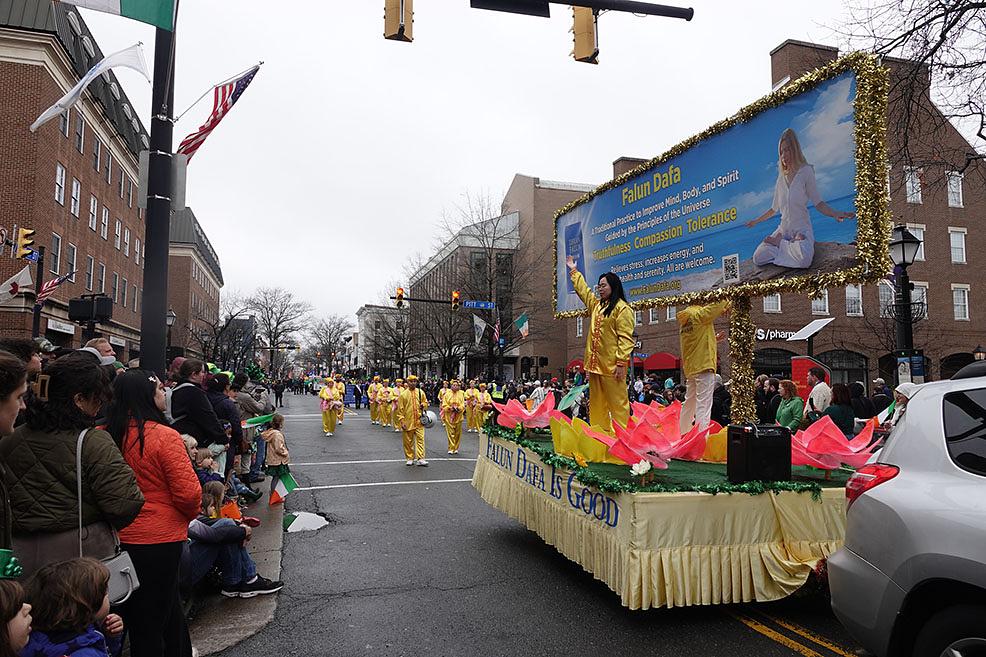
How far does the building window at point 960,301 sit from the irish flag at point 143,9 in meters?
36.8

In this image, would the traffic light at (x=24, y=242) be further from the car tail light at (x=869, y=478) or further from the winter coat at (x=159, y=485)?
the car tail light at (x=869, y=478)

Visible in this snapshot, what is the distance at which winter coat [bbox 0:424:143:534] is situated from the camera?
268 cm

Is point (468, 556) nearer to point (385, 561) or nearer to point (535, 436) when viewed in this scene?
point (385, 561)

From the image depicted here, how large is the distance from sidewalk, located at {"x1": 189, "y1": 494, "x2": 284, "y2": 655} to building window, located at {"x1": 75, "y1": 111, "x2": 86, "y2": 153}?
94.1 ft

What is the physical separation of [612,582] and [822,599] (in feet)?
5.97

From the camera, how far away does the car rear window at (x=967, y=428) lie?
276 centimetres

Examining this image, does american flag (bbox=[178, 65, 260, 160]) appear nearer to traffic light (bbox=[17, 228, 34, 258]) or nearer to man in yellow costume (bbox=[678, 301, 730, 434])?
man in yellow costume (bbox=[678, 301, 730, 434])

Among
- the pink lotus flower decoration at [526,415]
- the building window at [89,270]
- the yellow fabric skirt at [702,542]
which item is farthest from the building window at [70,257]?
the yellow fabric skirt at [702,542]

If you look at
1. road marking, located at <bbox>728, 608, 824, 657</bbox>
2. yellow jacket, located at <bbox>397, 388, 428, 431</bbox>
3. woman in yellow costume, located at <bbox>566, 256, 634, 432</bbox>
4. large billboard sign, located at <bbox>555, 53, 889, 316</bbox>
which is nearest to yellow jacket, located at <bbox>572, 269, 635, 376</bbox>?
woman in yellow costume, located at <bbox>566, 256, 634, 432</bbox>

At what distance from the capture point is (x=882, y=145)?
5770 mm

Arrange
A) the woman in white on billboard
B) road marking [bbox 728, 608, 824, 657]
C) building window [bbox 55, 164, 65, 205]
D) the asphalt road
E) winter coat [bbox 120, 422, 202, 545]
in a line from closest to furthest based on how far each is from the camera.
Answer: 1. winter coat [bbox 120, 422, 202, 545]
2. road marking [bbox 728, 608, 824, 657]
3. the asphalt road
4. the woman in white on billboard
5. building window [bbox 55, 164, 65, 205]

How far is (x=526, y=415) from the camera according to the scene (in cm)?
708

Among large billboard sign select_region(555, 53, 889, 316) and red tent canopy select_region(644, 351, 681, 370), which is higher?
large billboard sign select_region(555, 53, 889, 316)

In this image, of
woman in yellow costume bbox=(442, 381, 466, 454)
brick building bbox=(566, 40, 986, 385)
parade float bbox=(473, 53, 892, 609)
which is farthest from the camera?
brick building bbox=(566, 40, 986, 385)
